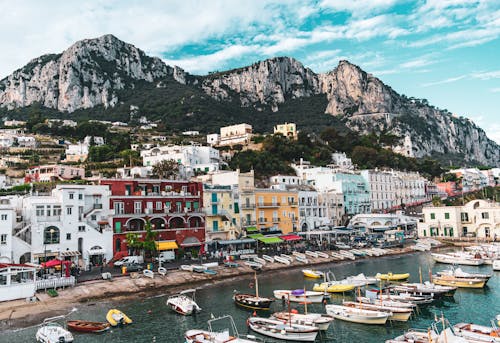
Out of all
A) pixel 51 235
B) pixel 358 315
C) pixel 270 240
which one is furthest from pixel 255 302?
pixel 270 240

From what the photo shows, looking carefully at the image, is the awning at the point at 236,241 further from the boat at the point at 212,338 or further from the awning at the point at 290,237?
the boat at the point at 212,338

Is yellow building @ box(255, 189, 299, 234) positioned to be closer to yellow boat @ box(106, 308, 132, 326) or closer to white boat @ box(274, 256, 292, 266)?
white boat @ box(274, 256, 292, 266)

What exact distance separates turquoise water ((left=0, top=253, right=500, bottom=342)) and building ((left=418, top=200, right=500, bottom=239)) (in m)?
27.9

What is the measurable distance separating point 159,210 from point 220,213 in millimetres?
10141

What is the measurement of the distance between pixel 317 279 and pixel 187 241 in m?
19.1

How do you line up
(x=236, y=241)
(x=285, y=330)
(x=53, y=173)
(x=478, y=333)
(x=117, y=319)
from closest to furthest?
(x=478, y=333) → (x=285, y=330) → (x=117, y=319) → (x=236, y=241) → (x=53, y=173)

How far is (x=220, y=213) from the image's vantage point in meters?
61.6

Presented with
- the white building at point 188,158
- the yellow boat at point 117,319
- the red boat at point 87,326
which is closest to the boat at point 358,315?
the yellow boat at point 117,319

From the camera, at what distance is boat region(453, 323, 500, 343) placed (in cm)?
2400

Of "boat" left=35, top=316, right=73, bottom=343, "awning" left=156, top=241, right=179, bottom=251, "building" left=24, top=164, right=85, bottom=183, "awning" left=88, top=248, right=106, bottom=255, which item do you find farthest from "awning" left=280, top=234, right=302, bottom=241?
"building" left=24, top=164, right=85, bottom=183

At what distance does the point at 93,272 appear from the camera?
45.8 m

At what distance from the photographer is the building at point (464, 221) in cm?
7169

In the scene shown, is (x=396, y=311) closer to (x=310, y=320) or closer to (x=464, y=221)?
(x=310, y=320)

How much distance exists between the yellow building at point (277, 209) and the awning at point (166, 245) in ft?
56.9
